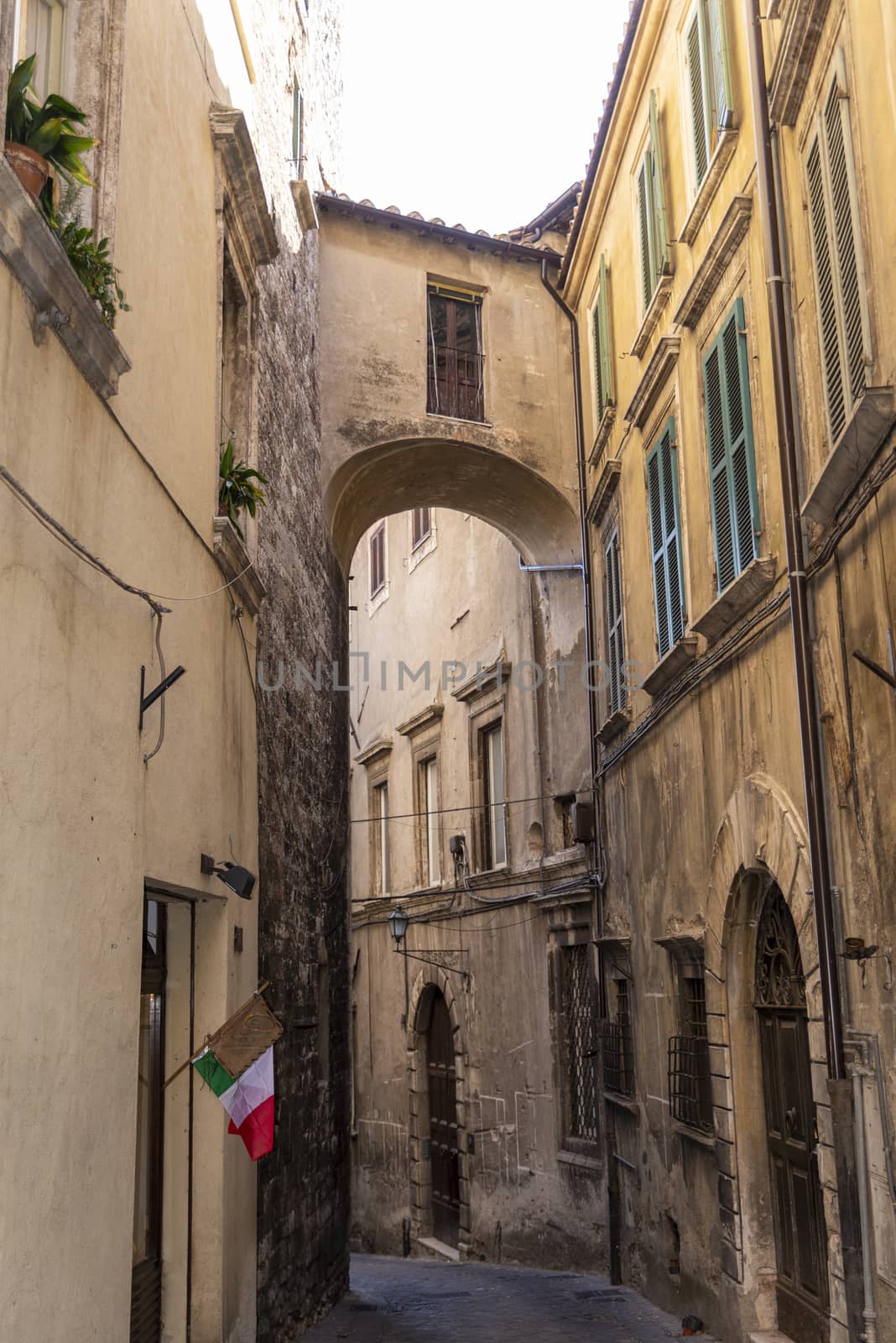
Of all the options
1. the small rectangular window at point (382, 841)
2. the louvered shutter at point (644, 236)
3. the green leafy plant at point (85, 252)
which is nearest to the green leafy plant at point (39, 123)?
the green leafy plant at point (85, 252)

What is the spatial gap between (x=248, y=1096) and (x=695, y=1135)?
3.65 m

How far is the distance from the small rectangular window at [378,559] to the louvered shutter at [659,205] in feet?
43.7

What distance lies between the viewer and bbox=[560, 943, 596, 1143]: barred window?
13383mm

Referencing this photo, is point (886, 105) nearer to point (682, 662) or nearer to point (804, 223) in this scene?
point (804, 223)

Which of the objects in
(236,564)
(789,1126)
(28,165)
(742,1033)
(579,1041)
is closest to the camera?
(28,165)

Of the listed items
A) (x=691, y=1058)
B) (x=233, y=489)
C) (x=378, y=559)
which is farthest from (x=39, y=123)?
(x=378, y=559)

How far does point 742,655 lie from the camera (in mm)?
7906

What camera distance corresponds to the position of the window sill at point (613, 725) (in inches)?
449

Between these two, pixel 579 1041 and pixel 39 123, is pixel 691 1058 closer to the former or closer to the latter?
pixel 579 1041

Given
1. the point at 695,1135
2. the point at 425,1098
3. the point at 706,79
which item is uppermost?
the point at 706,79

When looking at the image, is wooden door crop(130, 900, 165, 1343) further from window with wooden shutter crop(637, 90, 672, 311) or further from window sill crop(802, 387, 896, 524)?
window with wooden shutter crop(637, 90, 672, 311)

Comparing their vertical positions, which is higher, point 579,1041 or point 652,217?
point 652,217

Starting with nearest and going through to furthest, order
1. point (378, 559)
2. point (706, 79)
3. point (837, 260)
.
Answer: point (837, 260), point (706, 79), point (378, 559)

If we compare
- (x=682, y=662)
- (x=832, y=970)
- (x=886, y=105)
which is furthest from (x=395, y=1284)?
(x=886, y=105)
